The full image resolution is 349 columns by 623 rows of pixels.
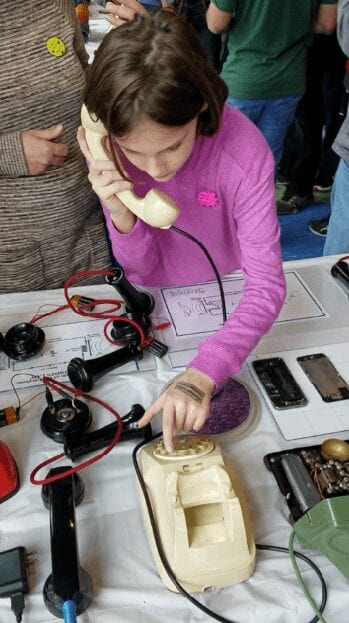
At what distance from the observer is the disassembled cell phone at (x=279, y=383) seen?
872 millimetres

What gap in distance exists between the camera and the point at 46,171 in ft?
3.61

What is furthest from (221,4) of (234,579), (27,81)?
(234,579)

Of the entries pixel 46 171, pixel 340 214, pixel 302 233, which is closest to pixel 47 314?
pixel 46 171

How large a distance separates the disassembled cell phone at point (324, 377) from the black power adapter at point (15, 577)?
50 centimetres

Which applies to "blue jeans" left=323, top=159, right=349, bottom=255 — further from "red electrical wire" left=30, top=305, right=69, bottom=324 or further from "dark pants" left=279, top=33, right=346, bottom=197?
"dark pants" left=279, top=33, right=346, bottom=197

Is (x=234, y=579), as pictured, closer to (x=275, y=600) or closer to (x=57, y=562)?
(x=275, y=600)

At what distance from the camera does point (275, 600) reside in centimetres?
63

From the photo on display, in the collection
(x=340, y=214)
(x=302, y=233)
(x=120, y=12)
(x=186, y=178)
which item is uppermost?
(x=120, y=12)

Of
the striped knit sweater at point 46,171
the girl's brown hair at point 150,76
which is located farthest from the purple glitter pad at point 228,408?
the striped knit sweater at point 46,171

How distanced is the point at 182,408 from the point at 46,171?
612 millimetres

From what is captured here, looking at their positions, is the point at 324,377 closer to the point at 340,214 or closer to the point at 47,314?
the point at 47,314

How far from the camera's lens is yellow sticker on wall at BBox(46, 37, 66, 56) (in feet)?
3.37

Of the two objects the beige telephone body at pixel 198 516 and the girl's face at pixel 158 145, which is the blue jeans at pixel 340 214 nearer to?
the girl's face at pixel 158 145

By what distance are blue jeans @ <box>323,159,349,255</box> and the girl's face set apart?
0.70m
